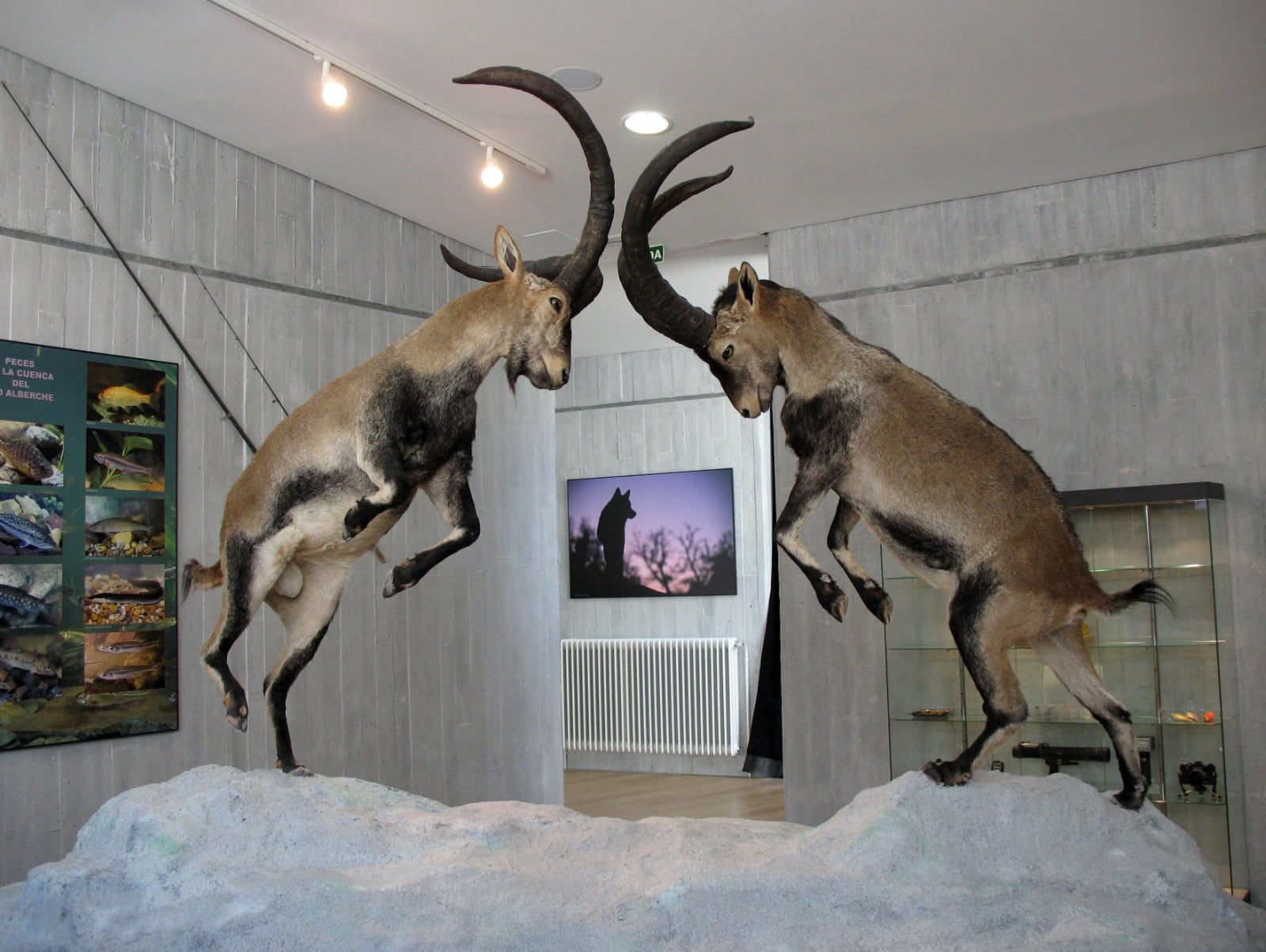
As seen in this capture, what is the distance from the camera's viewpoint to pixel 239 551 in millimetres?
3990

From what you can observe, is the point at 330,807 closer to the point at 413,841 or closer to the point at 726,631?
the point at 413,841

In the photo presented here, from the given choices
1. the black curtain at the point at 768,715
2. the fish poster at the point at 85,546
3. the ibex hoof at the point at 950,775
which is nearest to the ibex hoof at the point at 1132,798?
the ibex hoof at the point at 950,775

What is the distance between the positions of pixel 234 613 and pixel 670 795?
235 inches

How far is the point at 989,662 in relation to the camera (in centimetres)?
352

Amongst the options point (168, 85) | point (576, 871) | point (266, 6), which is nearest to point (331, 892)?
point (576, 871)

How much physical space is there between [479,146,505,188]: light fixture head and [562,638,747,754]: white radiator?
5.48 m

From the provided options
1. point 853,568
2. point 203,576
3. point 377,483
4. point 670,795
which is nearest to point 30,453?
point 203,576

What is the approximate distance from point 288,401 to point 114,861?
3158 millimetres

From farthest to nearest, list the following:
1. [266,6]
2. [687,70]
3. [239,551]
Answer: [687,70], [266,6], [239,551]

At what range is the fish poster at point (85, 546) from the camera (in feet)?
16.3

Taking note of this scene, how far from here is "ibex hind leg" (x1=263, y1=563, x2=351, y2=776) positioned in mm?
4176

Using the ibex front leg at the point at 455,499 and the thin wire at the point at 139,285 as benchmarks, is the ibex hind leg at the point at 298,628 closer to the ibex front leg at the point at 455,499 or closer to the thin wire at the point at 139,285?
the ibex front leg at the point at 455,499

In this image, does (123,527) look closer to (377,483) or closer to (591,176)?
(377,483)

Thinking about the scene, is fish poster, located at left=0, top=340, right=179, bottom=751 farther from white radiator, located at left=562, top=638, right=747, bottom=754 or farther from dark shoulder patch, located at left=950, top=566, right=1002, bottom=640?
white radiator, located at left=562, top=638, right=747, bottom=754
